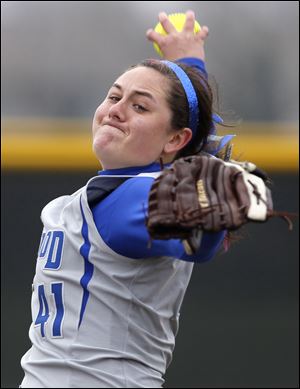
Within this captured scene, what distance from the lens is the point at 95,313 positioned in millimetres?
2117

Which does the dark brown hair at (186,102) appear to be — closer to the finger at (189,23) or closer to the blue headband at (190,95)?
the blue headband at (190,95)

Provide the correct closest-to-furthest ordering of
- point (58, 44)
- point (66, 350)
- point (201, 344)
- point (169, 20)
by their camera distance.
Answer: point (66, 350), point (169, 20), point (201, 344), point (58, 44)

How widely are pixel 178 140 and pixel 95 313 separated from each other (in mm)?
540

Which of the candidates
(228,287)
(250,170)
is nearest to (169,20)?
(250,170)

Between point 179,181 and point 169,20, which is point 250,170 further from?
point 169,20

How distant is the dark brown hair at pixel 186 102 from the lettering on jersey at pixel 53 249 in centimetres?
41

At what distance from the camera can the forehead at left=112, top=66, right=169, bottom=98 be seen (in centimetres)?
231

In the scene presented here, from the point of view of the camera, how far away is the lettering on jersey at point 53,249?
7.21 feet

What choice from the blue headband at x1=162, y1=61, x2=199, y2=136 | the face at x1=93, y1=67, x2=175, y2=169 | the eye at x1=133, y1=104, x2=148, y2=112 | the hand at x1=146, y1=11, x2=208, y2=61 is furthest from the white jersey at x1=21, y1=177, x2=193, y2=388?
the hand at x1=146, y1=11, x2=208, y2=61

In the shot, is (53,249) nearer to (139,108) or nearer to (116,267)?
(116,267)

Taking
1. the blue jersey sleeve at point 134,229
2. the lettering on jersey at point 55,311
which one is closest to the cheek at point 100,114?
the blue jersey sleeve at point 134,229

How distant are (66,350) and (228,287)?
2761 millimetres

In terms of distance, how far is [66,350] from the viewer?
2.11 metres

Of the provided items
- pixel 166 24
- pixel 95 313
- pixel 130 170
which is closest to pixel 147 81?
pixel 130 170
